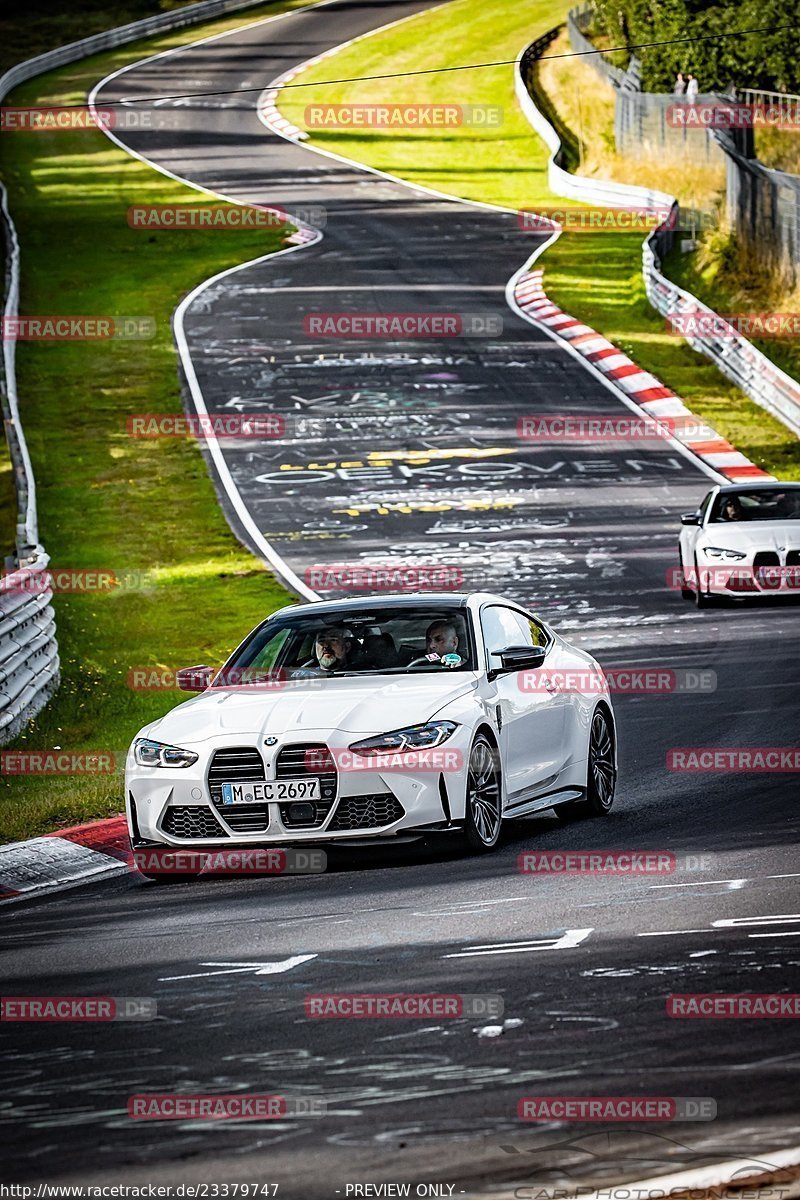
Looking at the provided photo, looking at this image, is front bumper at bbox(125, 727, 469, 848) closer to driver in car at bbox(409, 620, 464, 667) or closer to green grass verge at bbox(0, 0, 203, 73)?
driver in car at bbox(409, 620, 464, 667)

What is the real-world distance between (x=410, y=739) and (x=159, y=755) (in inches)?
52.8

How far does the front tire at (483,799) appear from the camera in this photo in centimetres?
1038

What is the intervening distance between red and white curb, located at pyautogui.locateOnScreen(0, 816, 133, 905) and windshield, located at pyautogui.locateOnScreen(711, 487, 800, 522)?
11.4 metres

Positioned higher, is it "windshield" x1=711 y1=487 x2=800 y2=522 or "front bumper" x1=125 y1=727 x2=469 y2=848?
"front bumper" x1=125 y1=727 x2=469 y2=848

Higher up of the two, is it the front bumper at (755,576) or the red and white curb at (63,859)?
the red and white curb at (63,859)

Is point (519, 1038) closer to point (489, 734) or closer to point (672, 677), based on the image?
point (489, 734)

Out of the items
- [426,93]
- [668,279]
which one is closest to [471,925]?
[668,279]

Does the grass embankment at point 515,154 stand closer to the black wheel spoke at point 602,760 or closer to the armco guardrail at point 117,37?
the armco guardrail at point 117,37

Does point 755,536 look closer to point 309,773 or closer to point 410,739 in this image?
point 410,739

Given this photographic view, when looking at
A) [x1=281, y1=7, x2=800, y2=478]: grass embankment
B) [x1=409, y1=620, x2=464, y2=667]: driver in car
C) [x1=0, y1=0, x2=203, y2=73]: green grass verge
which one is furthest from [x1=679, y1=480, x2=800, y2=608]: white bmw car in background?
[x1=0, y1=0, x2=203, y2=73]: green grass verge

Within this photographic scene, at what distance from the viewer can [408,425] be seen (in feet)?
110

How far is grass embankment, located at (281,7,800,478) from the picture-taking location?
34562 millimetres

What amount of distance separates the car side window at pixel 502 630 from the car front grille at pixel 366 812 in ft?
4.57

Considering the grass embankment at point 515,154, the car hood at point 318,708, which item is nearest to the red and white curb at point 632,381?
Answer: the grass embankment at point 515,154
